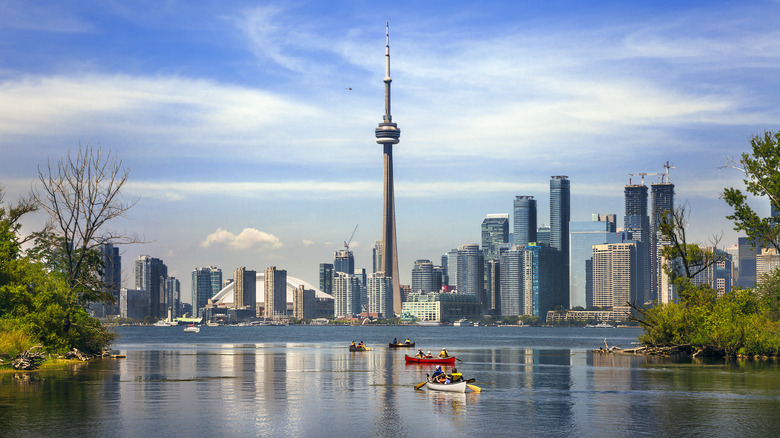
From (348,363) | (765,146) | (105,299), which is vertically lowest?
(348,363)

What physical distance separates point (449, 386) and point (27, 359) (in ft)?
133

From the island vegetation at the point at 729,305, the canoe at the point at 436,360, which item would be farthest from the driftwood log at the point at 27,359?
the island vegetation at the point at 729,305

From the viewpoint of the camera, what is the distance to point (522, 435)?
47156 millimetres

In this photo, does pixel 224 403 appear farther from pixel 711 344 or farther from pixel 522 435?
pixel 711 344

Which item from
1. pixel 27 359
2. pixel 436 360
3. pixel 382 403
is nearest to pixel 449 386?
pixel 382 403

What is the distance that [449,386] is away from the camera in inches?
2702

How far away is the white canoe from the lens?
67.8 metres

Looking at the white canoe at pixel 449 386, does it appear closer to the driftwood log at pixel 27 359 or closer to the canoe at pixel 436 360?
the canoe at pixel 436 360

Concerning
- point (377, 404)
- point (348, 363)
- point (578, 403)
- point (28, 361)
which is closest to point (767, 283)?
point (348, 363)

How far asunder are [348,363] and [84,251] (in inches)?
1415

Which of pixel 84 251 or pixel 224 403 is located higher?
pixel 84 251

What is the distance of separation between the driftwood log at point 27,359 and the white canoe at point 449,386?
38343 millimetres

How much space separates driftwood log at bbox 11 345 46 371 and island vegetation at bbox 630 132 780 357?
233ft

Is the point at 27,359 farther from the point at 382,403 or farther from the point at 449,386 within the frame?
the point at 449,386
